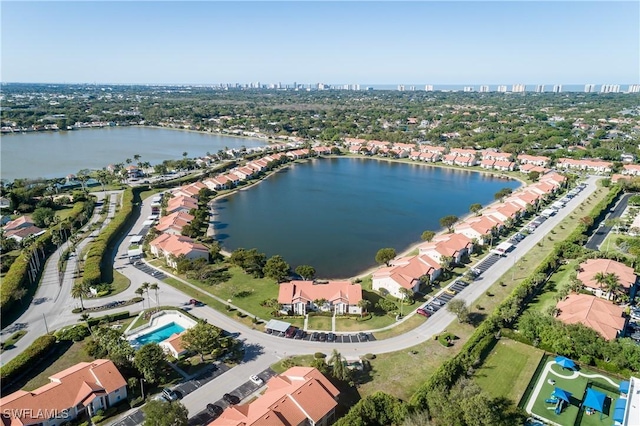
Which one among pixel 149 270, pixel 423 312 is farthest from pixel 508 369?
pixel 149 270

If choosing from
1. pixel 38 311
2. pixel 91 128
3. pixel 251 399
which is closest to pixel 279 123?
pixel 91 128

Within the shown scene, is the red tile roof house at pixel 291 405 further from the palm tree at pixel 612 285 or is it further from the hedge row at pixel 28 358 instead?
the palm tree at pixel 612 285

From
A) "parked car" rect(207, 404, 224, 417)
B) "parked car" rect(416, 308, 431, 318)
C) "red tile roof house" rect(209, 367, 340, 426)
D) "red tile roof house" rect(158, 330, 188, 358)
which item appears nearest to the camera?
"red tile roof house" rect(209, 367, 340, 426)

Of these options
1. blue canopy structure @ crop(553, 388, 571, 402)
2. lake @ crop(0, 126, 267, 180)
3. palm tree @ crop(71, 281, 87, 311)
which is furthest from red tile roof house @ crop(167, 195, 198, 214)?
blue canopy structure @ crop(553, 388, 571, 402)

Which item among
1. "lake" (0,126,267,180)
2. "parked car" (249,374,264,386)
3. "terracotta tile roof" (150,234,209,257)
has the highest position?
"lake" (0,126,267,180)

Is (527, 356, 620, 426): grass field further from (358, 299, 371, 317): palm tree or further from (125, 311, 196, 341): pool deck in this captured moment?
(125, 311, 196, 341): pool deck

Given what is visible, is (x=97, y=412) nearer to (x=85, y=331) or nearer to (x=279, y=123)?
(x=85, y=331)

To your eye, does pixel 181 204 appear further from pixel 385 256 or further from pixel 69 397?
pixel 69 397
